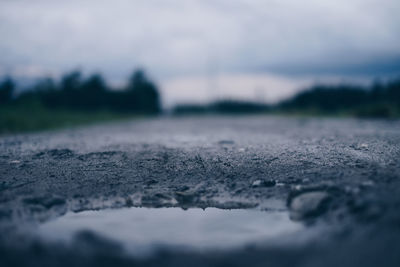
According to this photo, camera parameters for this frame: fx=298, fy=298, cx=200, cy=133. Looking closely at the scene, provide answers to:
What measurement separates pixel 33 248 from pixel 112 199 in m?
0.94

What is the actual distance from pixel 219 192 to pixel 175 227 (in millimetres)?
737

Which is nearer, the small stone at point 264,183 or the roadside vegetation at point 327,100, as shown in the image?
the small stone at point 264,183

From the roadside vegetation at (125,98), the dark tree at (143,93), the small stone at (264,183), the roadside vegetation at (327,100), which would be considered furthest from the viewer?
the dark tree at (143,93)

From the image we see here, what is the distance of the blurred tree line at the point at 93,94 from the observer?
34828 mm

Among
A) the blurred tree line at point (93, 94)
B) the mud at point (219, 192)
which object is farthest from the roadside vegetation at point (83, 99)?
the mud at point (219, 192)

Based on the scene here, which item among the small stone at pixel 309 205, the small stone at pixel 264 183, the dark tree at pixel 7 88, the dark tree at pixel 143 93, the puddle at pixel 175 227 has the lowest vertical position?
the puddle at pixel 175 227

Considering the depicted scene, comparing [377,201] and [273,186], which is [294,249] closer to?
[377,201]

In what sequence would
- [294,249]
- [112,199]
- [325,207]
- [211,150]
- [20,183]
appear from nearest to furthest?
1. [294,249]
2. [325,207]
3. [112,199]
4. [20,183]
5. [211,150]

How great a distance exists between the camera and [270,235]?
Result: 2135mm

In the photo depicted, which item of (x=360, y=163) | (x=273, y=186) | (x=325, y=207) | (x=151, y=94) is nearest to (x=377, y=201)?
(x=325, y=207)

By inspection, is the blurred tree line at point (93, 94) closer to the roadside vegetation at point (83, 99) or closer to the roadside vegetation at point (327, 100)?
the roadside vegetation at point (83, 99)

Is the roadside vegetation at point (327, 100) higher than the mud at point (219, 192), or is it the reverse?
the roadside vegetation at point (327, 100)

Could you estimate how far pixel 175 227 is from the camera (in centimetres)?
230

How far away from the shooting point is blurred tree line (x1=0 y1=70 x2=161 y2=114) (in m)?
34.8
